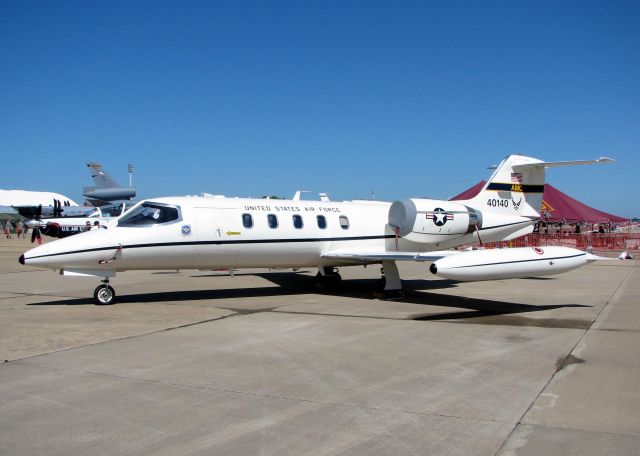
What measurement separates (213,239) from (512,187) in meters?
9.30

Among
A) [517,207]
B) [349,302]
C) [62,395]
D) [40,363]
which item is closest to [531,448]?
[62,395]

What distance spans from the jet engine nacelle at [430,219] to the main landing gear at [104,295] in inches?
298

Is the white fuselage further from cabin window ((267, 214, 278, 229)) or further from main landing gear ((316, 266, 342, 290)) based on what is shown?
main landing gear ((316, 266, 342, 290))

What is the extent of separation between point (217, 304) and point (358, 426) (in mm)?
8307

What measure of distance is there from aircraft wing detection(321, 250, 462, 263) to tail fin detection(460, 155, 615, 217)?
3511mm

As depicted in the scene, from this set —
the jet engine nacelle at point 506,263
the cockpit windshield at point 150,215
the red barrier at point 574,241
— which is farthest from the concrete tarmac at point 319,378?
the red barrier at point 574,241

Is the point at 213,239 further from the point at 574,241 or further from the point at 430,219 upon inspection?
the point at 574,241

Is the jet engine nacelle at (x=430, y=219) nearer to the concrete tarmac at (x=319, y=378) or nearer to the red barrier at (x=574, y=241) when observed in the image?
the concrete tarmac at (x=319, y=378)

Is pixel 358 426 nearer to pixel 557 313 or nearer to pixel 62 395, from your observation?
pixel 62 395

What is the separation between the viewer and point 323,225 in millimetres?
15055

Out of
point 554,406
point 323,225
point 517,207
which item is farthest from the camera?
point 517,207

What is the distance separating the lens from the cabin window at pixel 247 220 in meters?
13.8

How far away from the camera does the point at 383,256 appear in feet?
45.5

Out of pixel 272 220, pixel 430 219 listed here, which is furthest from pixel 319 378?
pixel 430 219
